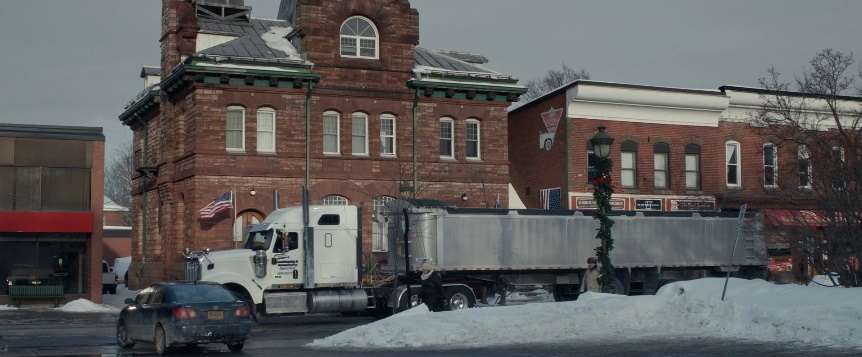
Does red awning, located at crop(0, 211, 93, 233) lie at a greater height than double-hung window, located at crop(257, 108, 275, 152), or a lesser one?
lesser

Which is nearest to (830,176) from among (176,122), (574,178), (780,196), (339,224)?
(780,196)

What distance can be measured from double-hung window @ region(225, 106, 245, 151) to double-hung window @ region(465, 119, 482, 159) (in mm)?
9017

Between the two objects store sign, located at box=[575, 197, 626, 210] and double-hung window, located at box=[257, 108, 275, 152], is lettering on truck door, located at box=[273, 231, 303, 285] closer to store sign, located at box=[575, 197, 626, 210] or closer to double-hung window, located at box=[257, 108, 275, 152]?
double-hung window, located at box=[257, 108, 275, 152]

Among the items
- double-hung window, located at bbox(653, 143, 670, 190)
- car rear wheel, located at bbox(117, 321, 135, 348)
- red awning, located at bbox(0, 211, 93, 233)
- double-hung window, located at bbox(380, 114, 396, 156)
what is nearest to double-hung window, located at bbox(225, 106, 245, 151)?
double-hung window, located at bbox(380, 114, 396, 156)

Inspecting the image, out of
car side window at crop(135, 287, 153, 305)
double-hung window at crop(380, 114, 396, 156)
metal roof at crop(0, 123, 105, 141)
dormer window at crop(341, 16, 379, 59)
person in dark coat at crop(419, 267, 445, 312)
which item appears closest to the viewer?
car side window at crop(135, 287, 153, 305)

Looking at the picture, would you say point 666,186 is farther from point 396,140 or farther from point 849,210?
point 849,210

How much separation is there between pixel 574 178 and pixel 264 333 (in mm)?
18850

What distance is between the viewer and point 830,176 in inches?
984

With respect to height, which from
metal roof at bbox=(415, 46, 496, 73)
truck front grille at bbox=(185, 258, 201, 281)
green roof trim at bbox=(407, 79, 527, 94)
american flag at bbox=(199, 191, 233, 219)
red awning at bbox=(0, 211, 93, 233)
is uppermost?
metal roof at bbox=(415, 46, 496, 73)

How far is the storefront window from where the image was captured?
39281mm

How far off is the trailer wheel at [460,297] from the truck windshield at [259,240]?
16.2 ft

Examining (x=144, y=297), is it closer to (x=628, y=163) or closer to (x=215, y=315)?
(x=215, y=315)

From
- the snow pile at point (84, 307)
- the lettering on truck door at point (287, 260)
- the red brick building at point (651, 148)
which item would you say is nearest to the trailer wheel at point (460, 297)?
the lettering on truck door at point (287, 260)

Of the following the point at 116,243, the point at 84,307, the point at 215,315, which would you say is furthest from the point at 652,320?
the point at 116,243
